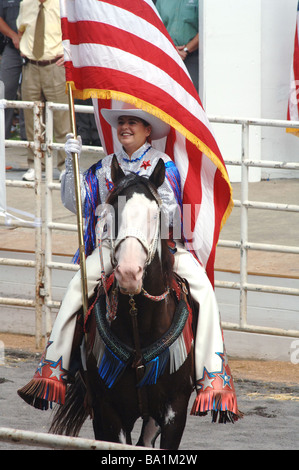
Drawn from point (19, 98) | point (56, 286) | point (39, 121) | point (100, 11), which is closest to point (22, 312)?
point (56, 286)

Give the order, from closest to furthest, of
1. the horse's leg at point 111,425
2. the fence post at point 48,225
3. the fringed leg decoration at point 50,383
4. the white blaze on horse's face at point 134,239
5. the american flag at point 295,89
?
the white blaze on horse's face at point 134,239 → the horse's leg at point 111,425 → the fringed leg decoration at point 50,383 → the fence post at point 48,225 → the american flag at point 295,89

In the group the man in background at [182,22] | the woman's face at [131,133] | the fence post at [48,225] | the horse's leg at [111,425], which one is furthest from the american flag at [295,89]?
the horse's leg at [111,425]

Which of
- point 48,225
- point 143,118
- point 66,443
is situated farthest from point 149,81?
point 48,225

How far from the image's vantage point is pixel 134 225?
3.94 m

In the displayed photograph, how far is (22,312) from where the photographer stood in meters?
8.00

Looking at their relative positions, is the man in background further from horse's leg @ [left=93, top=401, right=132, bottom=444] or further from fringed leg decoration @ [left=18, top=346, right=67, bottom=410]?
horse's leg @ [left=93, top=401, right=132, bottom=444]

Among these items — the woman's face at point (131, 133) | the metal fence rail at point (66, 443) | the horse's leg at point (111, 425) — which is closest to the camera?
the metal fence rail at point (66, 443)

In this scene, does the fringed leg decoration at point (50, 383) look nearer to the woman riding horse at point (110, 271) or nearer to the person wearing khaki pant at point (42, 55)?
the woman riding horse at point (110, 271)

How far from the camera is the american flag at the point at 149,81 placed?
492 cm

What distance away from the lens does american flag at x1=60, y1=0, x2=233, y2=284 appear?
492cm

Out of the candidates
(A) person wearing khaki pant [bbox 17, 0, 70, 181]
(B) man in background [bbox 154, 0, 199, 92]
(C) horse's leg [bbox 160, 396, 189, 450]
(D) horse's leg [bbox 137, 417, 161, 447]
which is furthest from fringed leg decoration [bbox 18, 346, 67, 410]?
(B) man in background [bbox 154, 0, 199, 92]

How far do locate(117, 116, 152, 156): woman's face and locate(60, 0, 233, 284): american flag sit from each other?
12cm

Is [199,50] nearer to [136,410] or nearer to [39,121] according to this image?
[39,121]

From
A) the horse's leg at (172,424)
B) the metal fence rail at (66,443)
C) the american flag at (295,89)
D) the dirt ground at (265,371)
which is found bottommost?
the dirt ground at (265,371)
